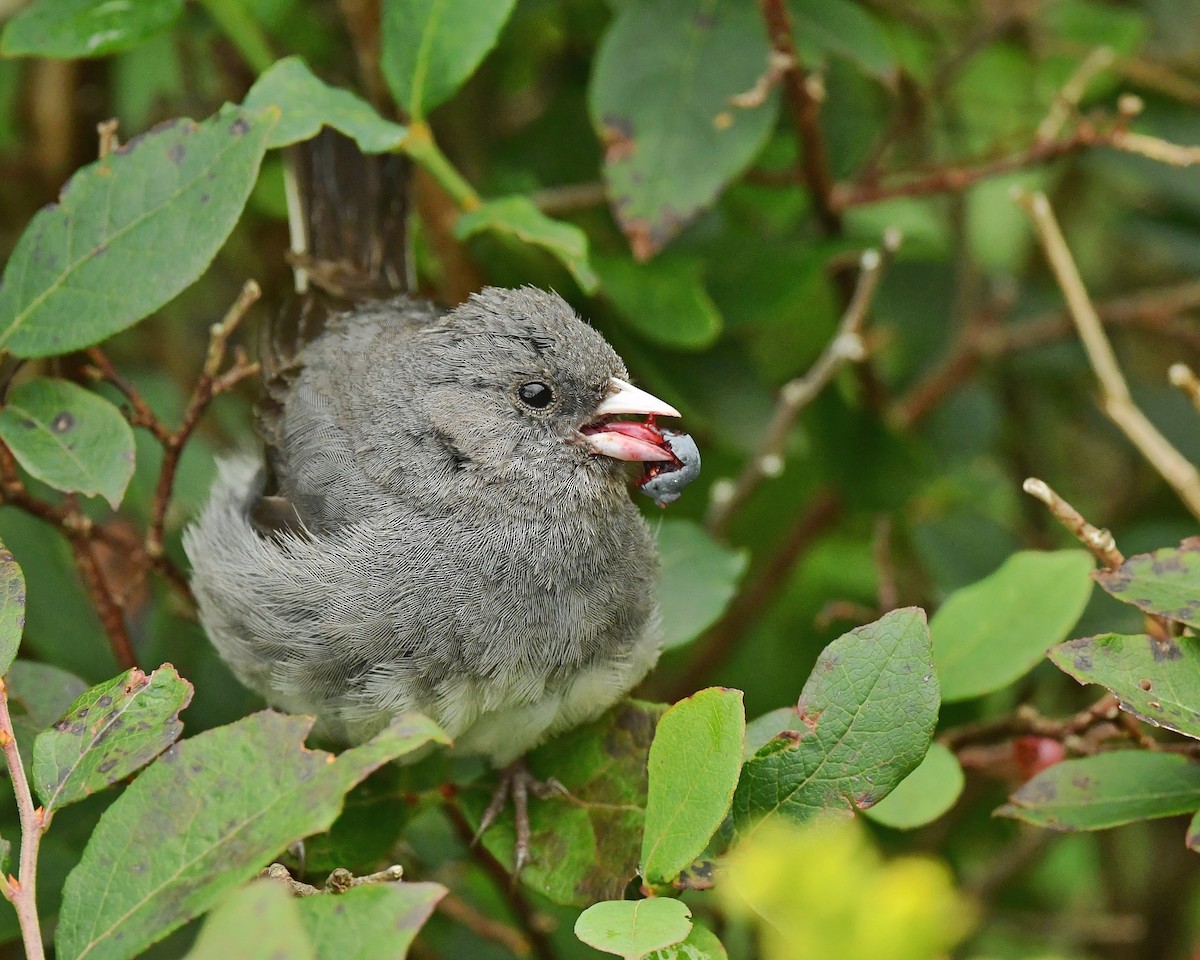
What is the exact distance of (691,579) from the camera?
262cm

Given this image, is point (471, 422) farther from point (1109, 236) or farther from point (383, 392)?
point (1109, 236)

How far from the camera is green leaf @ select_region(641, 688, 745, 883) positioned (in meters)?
1.54

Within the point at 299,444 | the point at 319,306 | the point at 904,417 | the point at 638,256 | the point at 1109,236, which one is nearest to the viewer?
the point at 638,256

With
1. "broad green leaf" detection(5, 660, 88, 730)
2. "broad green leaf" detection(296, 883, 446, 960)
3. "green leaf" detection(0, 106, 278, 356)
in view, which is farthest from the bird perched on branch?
Answer: "broad green leaf" detection(296, 883, 446, 960)

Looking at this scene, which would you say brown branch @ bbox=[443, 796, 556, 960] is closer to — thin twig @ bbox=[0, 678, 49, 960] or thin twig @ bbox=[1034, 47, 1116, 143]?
thin twig @ bbox=[0, 678, 49, 960]

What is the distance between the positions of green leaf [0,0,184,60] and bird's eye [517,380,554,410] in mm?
1008

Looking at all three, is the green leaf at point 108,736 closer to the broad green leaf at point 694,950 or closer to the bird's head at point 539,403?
the broad green leaf at point 694,950

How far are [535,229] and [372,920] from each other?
4.65ft

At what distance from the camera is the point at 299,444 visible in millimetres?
2660

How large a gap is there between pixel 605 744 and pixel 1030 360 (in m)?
1.96

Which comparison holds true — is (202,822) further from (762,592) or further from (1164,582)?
(762,592)

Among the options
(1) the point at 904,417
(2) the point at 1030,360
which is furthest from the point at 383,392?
(2) the point at 1030,360

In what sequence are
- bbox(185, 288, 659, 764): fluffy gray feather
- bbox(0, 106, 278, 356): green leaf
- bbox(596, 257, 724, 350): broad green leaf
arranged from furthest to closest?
bbox(596, 257, 724, 350): broad green leaf < bbox(185, 288, 659, 764): fluffy gray feather < bbox(0, 106, 278, 356): green leaf

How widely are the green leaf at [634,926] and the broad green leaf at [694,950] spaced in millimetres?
36
